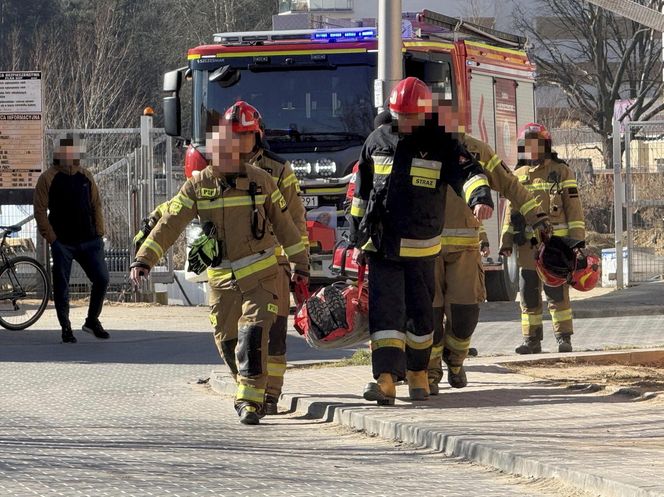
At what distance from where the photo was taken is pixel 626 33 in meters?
50.5

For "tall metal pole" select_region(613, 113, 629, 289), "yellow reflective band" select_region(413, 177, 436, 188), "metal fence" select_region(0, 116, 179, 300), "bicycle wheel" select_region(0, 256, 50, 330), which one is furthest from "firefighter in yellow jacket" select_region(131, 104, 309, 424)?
"tall metal pole" select_region(613, 113, 629, 289)

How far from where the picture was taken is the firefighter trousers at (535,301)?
13.4 meters

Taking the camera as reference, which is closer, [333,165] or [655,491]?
[655,491]

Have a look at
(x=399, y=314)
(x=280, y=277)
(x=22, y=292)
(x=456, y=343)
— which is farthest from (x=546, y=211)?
(x=22, y=292)

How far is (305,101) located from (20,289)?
386 cm

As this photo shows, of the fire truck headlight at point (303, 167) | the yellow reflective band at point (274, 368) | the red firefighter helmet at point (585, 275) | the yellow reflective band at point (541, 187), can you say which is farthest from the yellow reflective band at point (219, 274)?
the fire truck headlight at point (303, 167)

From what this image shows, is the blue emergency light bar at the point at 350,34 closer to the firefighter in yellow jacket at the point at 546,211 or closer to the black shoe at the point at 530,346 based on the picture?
the firefighter in yellow jacket at the point at 546,211

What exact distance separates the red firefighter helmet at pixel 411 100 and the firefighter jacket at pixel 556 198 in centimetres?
357

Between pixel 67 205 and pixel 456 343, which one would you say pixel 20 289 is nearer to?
pixel 67 205

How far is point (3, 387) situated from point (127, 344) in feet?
12.0

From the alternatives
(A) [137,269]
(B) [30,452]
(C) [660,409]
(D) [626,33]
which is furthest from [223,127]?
(D) [626,33]

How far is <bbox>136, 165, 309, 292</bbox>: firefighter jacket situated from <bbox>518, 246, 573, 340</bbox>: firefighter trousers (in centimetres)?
424

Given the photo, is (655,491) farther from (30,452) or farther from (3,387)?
(3,387)

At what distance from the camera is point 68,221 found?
1527 cm
